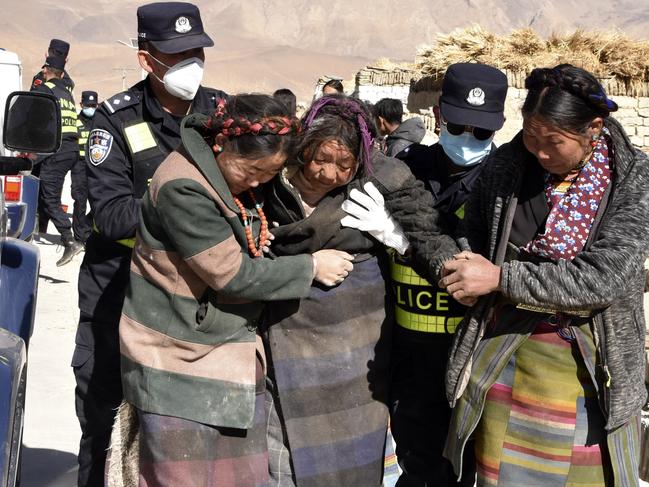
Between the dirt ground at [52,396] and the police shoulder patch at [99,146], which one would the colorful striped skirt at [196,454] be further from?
the dirt ground at [52,396]

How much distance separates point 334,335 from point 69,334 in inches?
188

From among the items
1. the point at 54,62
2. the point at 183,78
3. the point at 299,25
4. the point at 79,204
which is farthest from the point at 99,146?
the point at 299,25

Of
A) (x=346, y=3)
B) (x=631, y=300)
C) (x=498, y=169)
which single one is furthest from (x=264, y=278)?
(x=346, y=3)

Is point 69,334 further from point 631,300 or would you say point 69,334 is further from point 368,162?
point 631,300

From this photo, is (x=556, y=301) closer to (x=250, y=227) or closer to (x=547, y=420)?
(x=547, y=420)

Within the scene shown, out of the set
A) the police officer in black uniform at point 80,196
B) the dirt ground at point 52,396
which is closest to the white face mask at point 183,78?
the dirt ground at point 52,396

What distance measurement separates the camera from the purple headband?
297 centimetres

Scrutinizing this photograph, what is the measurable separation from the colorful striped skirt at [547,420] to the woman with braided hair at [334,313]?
45 centimetres

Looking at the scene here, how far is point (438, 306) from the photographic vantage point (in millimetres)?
3266

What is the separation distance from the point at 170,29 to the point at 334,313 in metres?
1.24

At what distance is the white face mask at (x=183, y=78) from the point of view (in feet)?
11.1

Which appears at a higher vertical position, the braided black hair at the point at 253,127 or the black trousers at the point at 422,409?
the braided black hair at the point at 253,127

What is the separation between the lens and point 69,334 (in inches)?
290

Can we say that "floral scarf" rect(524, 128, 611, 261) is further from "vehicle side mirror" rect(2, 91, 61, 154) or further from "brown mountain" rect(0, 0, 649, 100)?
"brown mountain" rect(0, 0, 649, 100)
